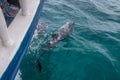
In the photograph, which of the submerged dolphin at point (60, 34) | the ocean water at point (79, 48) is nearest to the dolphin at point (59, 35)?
the submerged dolphin at point (60, 34)

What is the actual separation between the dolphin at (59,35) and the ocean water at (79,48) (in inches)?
4.4

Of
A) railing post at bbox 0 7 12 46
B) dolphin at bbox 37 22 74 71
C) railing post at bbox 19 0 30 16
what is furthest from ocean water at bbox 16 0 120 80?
railing post at bbox 0 7 12 46

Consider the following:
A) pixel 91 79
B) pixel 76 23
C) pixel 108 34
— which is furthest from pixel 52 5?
pixel 91 79

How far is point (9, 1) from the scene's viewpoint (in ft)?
17.1

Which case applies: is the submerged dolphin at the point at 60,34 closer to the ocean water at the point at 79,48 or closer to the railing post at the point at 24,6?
the ocean water at the point at 79,48

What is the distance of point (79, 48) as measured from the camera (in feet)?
21.1

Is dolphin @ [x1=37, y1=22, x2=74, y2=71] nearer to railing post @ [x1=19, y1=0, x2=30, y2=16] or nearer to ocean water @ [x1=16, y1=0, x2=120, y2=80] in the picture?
ocean water @ [x1=16, y1=0, x2=120, y2=80]

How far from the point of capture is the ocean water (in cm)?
537

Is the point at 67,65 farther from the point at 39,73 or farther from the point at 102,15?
the point at 102,15

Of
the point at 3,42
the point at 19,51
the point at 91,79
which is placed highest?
the point at 3,42

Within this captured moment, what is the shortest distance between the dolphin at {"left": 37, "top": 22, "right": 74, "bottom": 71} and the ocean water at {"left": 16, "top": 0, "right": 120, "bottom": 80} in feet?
0.36

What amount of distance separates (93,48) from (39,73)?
198 cm

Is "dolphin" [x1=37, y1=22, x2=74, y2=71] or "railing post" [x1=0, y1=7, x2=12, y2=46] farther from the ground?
"railing post" [x1=0, y1=7, x2=12, y2=46]

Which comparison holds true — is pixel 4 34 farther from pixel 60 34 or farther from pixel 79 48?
pixel 60 34
